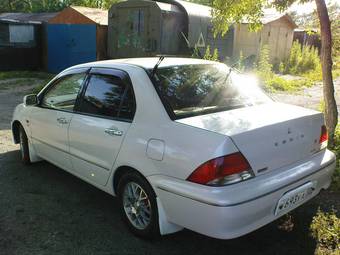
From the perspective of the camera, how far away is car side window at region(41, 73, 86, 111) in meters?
4.39

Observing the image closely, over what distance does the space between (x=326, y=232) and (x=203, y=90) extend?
169 cm

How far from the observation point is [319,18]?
5.41m

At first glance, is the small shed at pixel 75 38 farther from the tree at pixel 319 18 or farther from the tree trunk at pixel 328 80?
the tree trunk at pixel 328 80

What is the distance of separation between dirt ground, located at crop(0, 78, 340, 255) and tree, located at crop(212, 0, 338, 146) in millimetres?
1525

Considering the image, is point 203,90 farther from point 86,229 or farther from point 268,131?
point 86,229

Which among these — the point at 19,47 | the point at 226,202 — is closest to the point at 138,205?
the point at 226,202

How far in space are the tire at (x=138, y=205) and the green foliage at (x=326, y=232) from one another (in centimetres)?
140

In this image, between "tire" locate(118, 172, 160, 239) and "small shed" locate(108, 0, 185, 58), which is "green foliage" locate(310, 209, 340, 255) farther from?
"small shed" locate(108, 0, 185, 58)

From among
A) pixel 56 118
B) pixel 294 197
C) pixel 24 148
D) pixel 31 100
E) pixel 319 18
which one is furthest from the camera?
pixel 24 148

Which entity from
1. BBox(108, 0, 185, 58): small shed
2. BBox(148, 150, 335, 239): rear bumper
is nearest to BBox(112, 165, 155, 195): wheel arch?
BBox(148, 150, 335, 239): rear bumper

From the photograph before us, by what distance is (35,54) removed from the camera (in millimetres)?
17516

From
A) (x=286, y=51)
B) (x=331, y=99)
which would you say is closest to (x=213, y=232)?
(x=331, y=99)

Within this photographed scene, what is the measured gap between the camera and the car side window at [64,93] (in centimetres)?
439

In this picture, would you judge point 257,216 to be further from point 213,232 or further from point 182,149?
point 182,149
